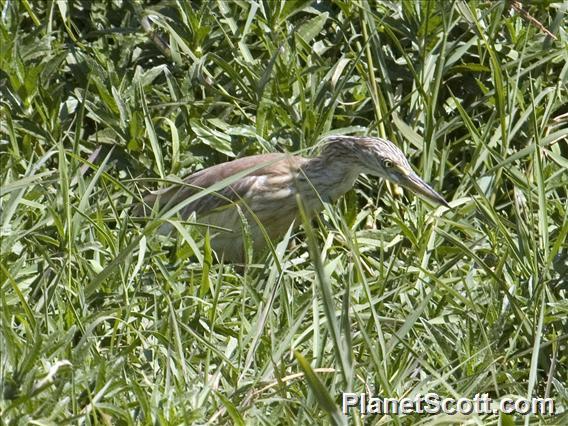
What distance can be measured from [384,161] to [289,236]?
3.02ft

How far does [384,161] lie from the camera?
569 centimetres

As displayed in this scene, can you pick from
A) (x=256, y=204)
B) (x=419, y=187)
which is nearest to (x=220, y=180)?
(x=256, y=204)

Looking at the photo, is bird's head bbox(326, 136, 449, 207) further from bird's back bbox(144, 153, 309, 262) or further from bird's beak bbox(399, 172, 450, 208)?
bird's back bbox(144, 153, 309, 262)

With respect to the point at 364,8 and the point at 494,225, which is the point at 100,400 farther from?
the point at 364,8

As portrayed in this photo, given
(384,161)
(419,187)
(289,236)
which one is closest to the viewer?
(289,236)

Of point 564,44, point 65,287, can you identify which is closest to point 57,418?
point 65,287

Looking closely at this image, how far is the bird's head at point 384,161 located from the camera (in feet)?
18.2

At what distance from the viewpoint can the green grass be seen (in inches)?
155

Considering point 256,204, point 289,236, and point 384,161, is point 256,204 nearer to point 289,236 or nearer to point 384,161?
point 384,161

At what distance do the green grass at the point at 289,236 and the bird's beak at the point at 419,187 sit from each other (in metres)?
0.10

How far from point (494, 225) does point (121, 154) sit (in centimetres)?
174

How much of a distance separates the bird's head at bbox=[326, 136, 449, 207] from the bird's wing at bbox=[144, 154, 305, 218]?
11.9 inches

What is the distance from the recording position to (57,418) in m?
3.60

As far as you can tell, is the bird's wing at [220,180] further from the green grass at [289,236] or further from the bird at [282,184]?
the green grass at [289,236]
